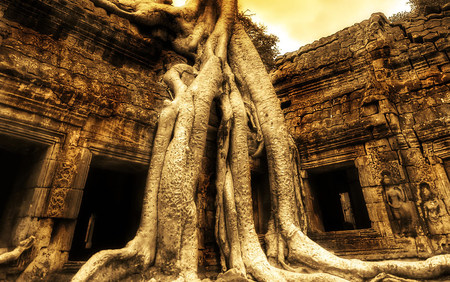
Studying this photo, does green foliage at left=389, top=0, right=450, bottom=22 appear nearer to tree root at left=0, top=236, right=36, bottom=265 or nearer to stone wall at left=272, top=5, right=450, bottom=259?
stone wall at left=272, top=5, right=450, bottom=259

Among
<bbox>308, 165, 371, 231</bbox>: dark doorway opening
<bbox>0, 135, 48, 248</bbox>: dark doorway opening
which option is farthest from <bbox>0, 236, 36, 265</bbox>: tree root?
<bbox>308, 165, 371, 231</bbox>: dark doorway opening

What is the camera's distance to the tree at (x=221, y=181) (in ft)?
7.40

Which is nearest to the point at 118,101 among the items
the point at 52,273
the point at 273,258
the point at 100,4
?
the point at 100,4

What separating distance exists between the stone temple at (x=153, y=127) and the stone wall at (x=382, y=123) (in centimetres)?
2

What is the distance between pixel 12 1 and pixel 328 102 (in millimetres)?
4348

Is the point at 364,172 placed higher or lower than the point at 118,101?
lower

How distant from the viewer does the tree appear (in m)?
2.26

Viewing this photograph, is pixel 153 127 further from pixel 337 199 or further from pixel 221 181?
pixel 337 199

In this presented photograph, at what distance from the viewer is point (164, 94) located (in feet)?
11.4

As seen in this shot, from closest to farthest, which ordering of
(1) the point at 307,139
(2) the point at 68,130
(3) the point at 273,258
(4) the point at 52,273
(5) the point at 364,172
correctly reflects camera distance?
(4) the point at 52,273
(2) the point at 68,130
(3) the point at 273,258
(5) the point at 364,172
(1) the point at 307,139

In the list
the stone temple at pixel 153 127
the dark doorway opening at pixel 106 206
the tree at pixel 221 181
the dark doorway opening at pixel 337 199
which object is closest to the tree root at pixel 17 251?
the stone temple at pixel 153 127

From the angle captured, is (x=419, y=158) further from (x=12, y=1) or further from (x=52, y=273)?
(x=12, y=1)

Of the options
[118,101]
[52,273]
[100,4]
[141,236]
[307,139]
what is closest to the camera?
[52,273]

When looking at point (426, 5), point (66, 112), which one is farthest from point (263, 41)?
point (66, 112)
